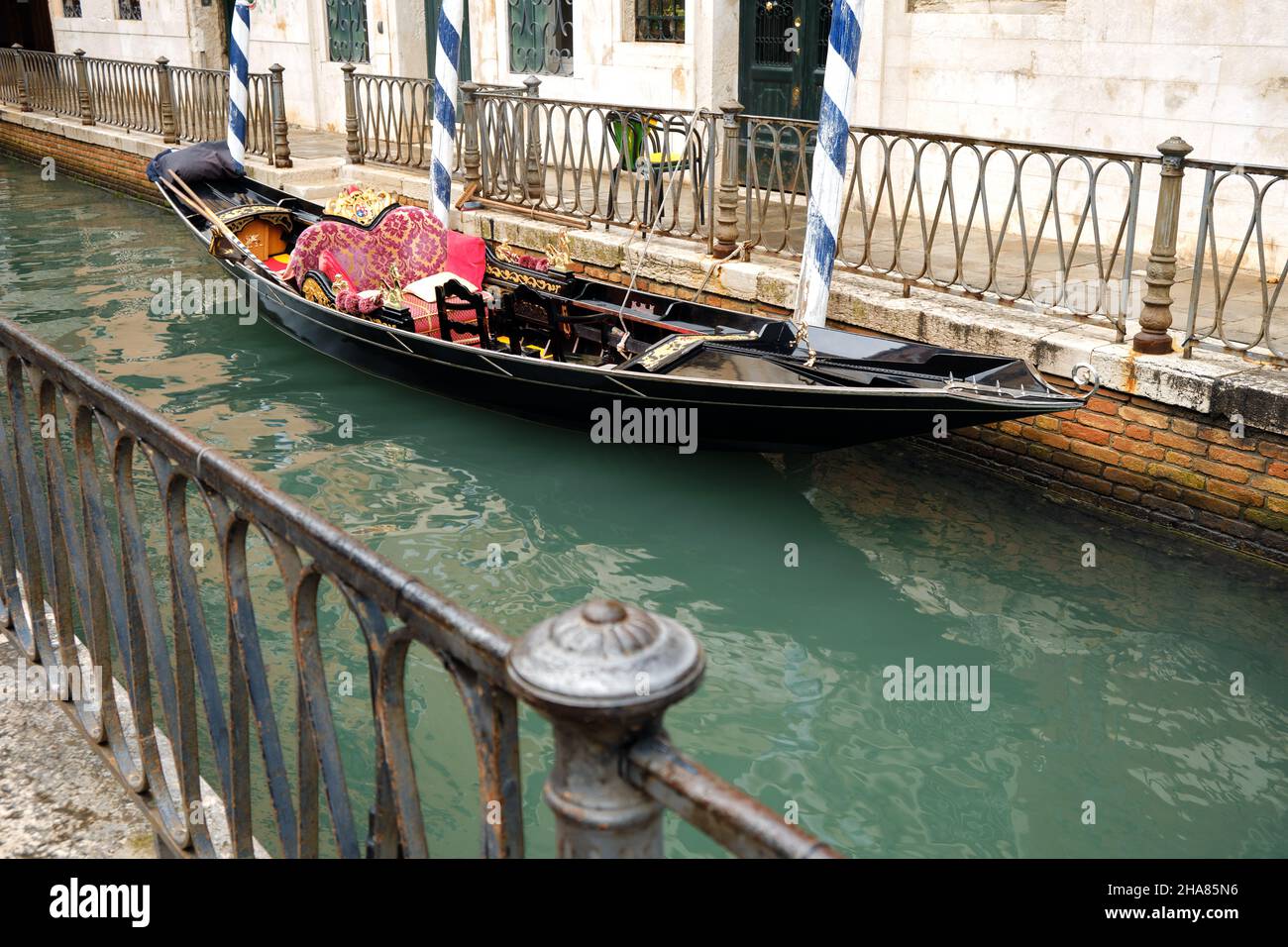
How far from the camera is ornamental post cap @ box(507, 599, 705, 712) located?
1069mm

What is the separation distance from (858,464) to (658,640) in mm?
5643

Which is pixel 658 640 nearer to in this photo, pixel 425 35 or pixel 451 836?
pixel 451 836

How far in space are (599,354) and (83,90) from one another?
11.9 metres

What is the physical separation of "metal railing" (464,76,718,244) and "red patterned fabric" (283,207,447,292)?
1.09 m

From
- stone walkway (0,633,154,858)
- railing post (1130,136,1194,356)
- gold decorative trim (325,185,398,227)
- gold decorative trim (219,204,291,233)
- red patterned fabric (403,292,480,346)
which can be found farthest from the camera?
gold decorative trim (219,204,291,233)

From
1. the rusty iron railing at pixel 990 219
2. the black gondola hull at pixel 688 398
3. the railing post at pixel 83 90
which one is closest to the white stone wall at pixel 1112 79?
the rusty iron railing at pixel 990 219

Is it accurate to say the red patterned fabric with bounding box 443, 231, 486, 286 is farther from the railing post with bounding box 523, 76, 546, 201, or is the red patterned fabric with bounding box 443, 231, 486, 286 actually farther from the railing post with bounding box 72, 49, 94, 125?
the railing post with bounding box 72, 49, 94, 125

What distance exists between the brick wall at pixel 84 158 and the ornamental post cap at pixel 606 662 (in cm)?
1482

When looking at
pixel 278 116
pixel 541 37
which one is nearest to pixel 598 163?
pixel 541 37

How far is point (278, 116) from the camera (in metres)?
12.1

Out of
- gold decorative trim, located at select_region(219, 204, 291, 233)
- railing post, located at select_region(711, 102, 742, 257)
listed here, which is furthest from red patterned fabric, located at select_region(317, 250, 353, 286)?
railing post, located at select_region(711, 102, 742, 257)

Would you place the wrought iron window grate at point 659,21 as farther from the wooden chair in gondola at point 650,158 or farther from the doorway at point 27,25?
the doorway at point 27,25

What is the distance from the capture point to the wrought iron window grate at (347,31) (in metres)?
15.1
